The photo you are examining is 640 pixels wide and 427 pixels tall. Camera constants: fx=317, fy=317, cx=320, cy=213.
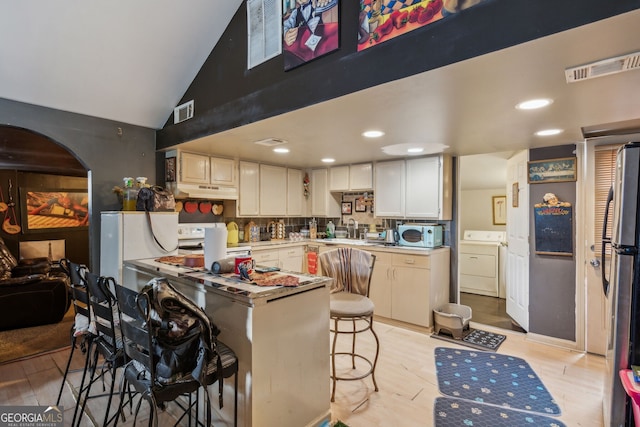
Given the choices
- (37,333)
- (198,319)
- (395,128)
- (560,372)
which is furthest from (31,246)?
(560,372)

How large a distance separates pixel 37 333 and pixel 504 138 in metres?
5.45

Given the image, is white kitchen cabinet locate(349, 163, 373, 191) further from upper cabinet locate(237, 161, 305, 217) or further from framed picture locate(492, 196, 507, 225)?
framed picture locate(492, 196, 507, 225)

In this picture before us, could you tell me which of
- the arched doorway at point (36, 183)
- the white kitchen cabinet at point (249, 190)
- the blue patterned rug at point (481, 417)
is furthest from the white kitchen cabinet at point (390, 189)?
the arched doorway at point (36, 183)

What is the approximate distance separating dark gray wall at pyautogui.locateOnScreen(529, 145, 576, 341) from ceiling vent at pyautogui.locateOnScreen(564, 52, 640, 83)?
1.99m

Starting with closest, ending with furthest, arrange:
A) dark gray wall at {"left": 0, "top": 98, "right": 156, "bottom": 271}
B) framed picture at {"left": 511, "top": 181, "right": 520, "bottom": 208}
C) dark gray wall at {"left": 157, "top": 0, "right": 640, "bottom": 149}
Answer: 1. dark gray wall at {"left": 157, "top": 0, "right": 640, "bottom": 149}
2. dark gray wall at {"left": 0, "top": 98, "right": 156, "bottom": 271}
3. framed picture at {"left": 511, "top": 181, "right": 520, "bottom": 208}

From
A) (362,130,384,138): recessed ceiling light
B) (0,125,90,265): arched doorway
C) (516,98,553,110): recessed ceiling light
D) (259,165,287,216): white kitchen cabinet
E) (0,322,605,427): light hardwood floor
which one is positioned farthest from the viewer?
(0,125,90,265): arched doorway

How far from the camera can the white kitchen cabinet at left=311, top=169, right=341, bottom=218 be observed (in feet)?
16.7

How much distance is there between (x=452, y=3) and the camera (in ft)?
5.32

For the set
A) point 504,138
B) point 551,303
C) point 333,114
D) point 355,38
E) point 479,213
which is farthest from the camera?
point 479,213

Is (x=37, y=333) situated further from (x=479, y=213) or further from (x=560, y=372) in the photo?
(x=479, y=213)

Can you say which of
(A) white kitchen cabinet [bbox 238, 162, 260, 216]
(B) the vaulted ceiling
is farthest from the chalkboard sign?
(A) white kitchen cabinet [bbox 238, 162, 260, 216]

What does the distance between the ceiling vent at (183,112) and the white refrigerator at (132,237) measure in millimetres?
1058

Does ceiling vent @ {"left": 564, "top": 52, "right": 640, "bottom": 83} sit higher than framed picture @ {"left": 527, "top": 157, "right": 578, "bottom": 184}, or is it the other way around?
ceiling vent @ {"left": 564, "top": 52, "right": 640, "bottom": 83}

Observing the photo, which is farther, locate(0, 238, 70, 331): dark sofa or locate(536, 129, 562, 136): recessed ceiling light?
locate(0, 238, 70, 331): dark sofa
